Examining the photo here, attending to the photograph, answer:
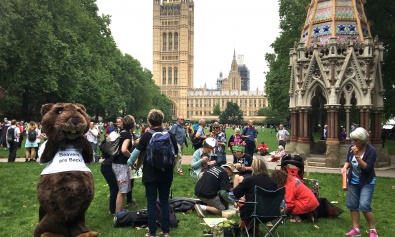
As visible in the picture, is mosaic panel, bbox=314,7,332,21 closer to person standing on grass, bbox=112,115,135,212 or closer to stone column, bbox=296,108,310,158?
stone column, bbox=296,108,310,158

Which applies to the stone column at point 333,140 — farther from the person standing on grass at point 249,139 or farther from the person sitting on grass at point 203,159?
the person sitting on grass at point 203,159

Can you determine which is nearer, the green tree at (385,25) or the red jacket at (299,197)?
the red jacket at (299,197)

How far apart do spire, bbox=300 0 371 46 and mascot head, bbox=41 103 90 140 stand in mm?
12346

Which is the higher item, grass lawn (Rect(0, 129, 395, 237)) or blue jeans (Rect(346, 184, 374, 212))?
blue jeans (Rect(346, 184, 374, 212))

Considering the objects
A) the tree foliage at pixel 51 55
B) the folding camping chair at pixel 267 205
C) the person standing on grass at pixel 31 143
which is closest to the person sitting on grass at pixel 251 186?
the folding camping chair at pixel 267 205

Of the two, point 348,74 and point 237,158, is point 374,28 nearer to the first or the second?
point 348,74

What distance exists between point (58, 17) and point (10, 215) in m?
24.9

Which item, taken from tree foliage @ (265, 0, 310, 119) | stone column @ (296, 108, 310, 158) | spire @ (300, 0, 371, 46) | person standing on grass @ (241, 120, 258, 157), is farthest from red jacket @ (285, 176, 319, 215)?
tree foliage @ (265, 0, 310, 119)

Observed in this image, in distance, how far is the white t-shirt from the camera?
5.95m

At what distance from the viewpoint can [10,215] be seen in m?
8.20

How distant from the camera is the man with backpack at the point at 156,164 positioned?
20.5ft

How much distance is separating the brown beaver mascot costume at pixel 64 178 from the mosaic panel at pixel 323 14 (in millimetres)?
12902

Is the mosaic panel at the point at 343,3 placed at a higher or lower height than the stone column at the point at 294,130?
higher

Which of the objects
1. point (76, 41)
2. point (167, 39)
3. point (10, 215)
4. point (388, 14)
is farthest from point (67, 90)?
point (167, 39)
